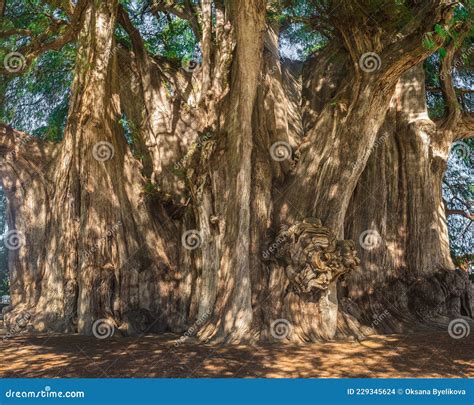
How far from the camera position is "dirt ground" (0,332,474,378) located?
470cm

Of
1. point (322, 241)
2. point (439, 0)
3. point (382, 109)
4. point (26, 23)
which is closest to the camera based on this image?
point (439, 0)

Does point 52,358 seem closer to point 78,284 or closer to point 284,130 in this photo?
point 78,284

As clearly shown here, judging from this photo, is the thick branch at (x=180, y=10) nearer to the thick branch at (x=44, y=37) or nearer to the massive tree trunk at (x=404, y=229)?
the thick branch at (x=44, y=37)

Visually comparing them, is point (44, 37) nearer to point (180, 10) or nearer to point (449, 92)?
point (180, 10)

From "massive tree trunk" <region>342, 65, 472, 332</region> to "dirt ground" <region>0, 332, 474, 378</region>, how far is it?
137cm

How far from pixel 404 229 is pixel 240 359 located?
14.9ft

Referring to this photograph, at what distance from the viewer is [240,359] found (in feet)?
17.2

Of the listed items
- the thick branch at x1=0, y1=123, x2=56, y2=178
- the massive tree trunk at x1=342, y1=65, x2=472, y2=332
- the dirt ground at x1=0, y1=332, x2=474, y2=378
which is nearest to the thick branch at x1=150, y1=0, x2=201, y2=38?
the thick branch at x1=0, y1=123, x2=56, y2=178

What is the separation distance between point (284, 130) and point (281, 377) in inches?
161

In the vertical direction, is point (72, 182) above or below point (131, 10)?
below

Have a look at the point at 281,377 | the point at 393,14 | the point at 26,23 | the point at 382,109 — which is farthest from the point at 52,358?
the point at 26,23

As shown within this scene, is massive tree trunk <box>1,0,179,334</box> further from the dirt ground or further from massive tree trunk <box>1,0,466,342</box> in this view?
the dirt ground

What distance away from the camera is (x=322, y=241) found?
656cm

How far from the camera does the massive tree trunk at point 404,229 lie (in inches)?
316
